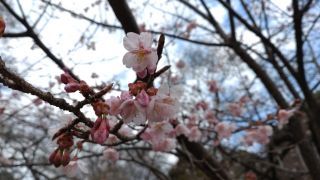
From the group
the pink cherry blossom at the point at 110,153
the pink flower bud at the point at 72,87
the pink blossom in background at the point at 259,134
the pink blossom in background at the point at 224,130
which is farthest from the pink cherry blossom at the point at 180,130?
the pink flower bud at the point at 72,87

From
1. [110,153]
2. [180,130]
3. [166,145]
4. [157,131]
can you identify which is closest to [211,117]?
[180,130]

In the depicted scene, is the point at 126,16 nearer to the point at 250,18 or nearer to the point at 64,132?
the point at 64,132

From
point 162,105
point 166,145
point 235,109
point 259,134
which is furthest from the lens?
point 235,109

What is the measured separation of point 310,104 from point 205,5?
1.62m

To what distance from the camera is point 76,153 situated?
1.83 metres

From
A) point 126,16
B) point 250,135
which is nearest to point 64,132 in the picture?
point 126,16

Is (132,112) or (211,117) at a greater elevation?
(211,117)

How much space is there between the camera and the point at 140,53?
1.46 m

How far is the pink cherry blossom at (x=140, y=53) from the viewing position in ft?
4.50

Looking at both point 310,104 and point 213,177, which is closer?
point 213,177

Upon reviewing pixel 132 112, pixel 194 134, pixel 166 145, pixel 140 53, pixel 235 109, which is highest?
pixel 235 109

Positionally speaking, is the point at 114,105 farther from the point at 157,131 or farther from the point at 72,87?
the point at 157,131

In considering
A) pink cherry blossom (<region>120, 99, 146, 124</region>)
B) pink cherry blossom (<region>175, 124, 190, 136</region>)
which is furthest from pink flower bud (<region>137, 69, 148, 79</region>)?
pink cherry blossom (<region>175, 124, 190, 136</region>)

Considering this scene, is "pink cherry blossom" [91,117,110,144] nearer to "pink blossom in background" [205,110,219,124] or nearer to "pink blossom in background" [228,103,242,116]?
"pink blossom in background" [205,110,219,124]
